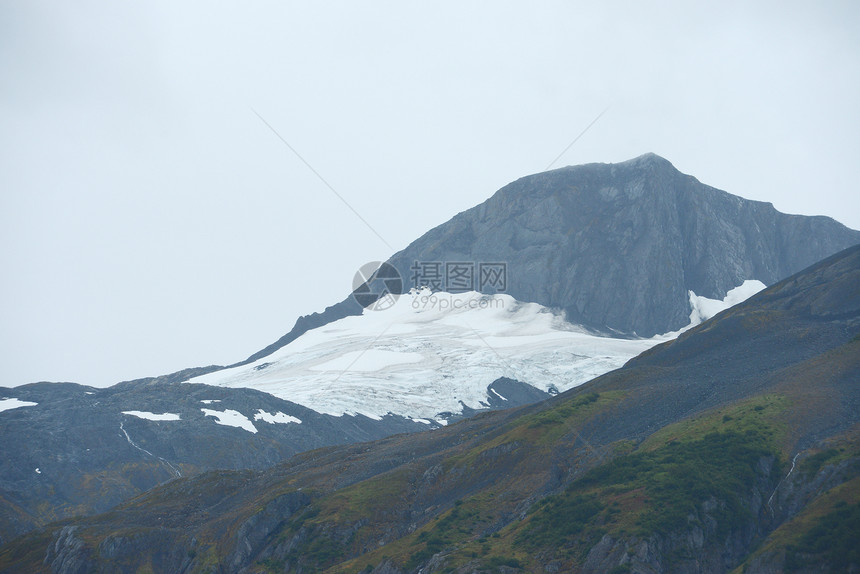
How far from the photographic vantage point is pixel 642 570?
58.2 m

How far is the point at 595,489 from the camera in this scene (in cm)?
7356

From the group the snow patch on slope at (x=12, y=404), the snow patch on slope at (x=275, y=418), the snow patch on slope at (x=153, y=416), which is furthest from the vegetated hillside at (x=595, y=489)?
the snow patch on slope at (x=12, y=404)

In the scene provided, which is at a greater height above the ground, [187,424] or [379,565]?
[187,424]

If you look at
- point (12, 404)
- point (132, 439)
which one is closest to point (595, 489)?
point (132, 439)

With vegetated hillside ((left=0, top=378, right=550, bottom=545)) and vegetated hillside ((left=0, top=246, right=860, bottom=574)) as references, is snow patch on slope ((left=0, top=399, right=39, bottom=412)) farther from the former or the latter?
vegetated hillside ((left=0, top=246, right=860, bottom=574))

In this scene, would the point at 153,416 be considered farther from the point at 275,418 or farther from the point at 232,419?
the point at 275,418

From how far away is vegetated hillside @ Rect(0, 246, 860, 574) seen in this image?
62469mm

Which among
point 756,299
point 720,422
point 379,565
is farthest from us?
point 756,299

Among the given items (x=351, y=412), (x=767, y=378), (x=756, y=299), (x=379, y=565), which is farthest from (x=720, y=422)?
(x=351, y=412)

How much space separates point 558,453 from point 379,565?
83.6ft

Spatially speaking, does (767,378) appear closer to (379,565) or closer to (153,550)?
(379,565)

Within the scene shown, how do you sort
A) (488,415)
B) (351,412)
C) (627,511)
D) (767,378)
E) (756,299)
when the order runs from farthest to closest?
(351,412), (756,299), (488,415), (767,378), (627,511)

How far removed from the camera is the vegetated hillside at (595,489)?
62469mm

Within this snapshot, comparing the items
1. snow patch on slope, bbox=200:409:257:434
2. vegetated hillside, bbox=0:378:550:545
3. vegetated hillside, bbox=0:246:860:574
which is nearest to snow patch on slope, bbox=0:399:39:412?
vegetated hillside, bbox=0:378:550:545
